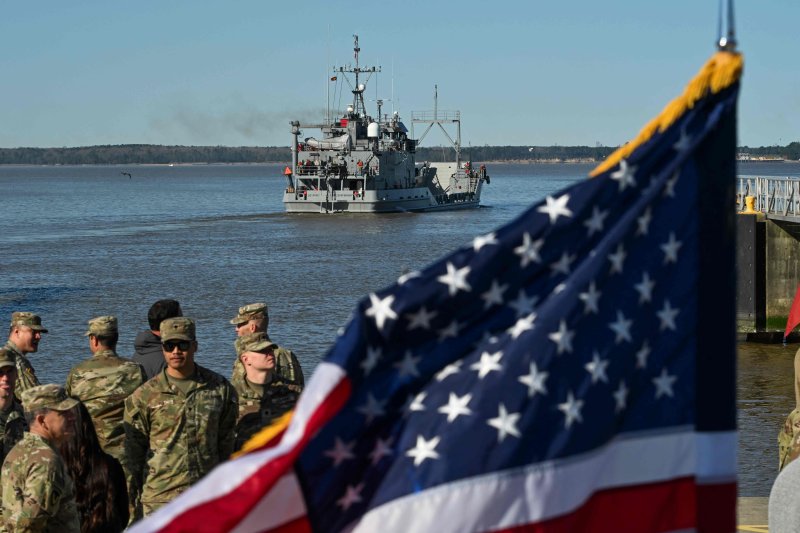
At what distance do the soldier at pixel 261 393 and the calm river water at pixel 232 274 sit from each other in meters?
6.21

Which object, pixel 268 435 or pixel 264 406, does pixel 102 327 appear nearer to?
pixel 264 406

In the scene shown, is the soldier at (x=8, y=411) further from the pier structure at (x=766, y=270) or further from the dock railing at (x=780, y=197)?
the dock railing at (x=780, y=197)

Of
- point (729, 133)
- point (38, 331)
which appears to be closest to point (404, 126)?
point (38, 331)

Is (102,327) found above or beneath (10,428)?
above

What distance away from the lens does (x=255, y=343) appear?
241 inches

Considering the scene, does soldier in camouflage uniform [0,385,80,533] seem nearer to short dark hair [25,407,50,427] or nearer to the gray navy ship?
short dark hair [25,407,50,427]

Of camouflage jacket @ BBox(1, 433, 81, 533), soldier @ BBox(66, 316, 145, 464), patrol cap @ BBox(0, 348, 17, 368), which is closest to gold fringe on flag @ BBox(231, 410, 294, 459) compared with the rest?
camouflage jacket @ BBox(1, 433, 81, 533)

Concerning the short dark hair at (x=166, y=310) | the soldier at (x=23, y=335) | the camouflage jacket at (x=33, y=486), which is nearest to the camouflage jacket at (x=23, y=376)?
the soldier at (x=23, y=335)

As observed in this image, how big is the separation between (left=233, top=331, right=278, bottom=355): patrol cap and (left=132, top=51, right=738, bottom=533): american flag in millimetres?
3480

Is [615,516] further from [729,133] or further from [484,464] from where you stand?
[729,133]

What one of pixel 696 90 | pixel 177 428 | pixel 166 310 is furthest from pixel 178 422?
pixel 696 90

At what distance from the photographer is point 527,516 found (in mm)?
2555

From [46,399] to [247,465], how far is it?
252 cm

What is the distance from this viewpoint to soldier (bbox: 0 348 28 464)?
5613 mm
